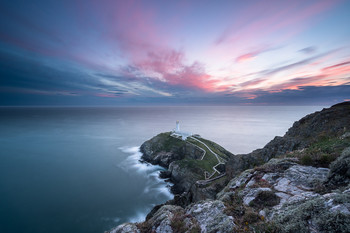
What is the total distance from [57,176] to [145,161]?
2787 cm

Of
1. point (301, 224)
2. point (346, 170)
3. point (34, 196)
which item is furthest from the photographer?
point (34, 196)

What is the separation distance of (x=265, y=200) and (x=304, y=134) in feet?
65.3

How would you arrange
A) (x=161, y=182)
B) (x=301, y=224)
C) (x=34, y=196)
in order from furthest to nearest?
(x=161, y=182) < (x=34, y=196) < (x=301, y=224)

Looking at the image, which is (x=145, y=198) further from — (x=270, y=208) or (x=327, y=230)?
(x=327, y=230)

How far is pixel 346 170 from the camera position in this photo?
679cm

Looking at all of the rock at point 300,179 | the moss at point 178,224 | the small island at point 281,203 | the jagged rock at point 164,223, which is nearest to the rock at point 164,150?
the small island at point 281,203

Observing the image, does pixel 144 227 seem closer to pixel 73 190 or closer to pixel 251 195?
pixel 251 195

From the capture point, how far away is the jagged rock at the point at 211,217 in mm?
6582

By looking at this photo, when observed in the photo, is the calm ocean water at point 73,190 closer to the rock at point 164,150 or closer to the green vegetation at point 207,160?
the rock at point 164,150

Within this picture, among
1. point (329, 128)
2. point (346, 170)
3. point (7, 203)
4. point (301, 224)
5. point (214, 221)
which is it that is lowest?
point (7, 203)

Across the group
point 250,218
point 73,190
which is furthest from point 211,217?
point 73,190

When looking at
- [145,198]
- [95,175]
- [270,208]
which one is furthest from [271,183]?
[95,175]

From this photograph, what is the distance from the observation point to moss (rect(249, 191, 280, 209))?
7306 millimetres

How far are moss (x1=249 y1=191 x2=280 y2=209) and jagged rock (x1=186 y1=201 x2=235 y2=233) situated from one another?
1674 mm
